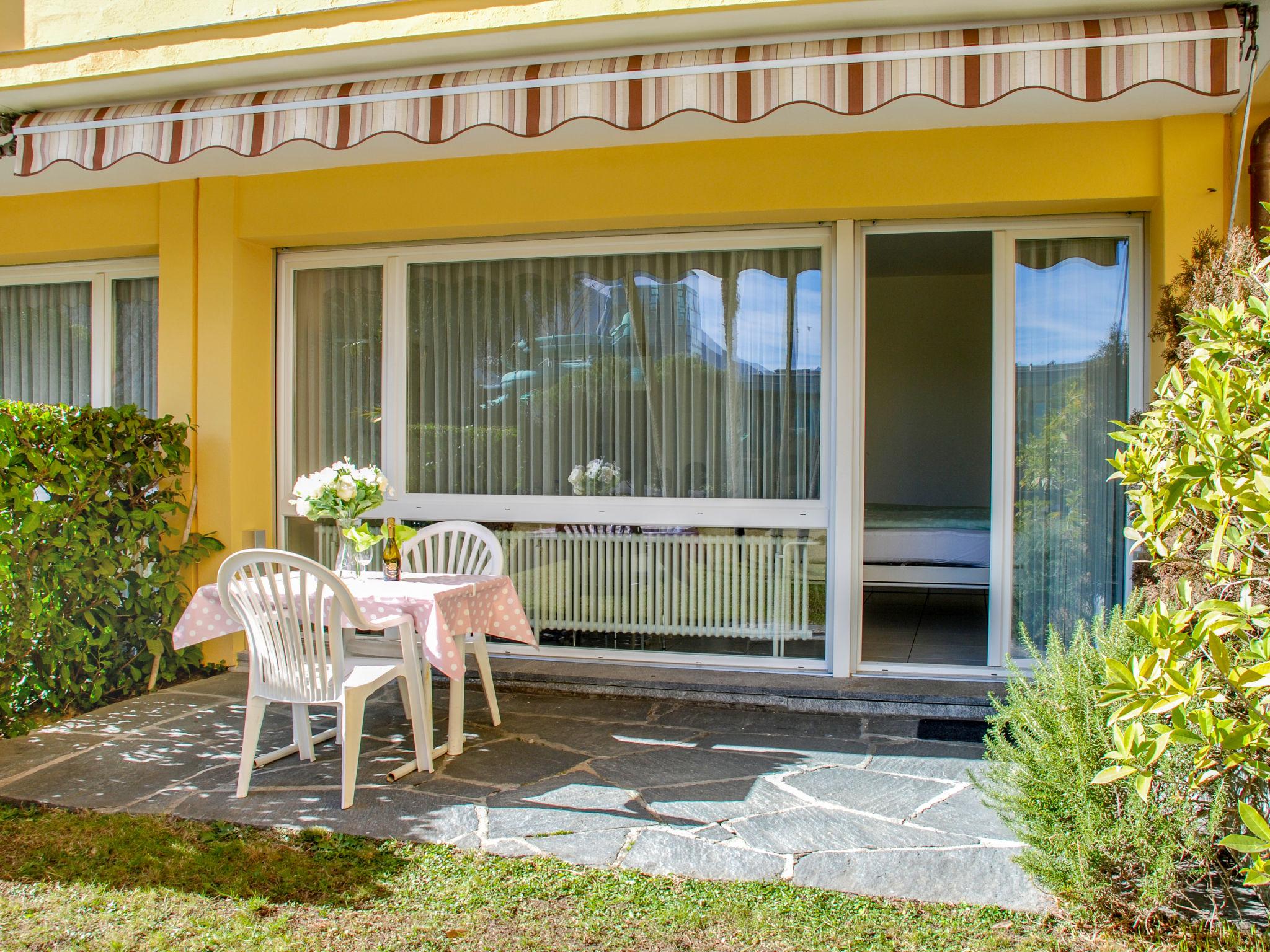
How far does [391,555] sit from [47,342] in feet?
15.0

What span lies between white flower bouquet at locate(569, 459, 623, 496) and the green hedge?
8.30 feet

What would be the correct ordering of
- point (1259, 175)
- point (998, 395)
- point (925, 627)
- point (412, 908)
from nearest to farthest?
point (412, 908)
point (1259, 175)
point (998, 395)
point (925, 627)

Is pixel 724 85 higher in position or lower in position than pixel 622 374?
higher

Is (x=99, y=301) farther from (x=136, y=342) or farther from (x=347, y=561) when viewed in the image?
(x=347, y=561)

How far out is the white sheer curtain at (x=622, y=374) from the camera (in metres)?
6.36

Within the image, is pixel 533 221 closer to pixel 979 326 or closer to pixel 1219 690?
pixel 1219 690

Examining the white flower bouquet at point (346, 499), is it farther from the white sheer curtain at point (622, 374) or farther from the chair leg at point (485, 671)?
the white sheer curtain at point (622, 374)

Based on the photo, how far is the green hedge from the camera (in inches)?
205

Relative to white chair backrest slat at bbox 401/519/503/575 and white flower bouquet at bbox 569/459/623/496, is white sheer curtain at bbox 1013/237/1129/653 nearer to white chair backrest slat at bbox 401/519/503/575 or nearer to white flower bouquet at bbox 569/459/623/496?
white flower bouquet at bbox 569/459/623/496

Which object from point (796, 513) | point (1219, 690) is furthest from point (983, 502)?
point (1219, 690)

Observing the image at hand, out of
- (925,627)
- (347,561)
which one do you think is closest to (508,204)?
(347,561)

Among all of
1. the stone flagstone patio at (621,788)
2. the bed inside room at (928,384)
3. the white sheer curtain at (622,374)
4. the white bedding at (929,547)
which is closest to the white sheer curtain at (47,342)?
the white sheer curtain at (622,374)

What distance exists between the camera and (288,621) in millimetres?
4137

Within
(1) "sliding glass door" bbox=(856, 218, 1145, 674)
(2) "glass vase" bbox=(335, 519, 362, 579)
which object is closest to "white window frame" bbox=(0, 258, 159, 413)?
(2) "glass vase" bbox=(335, 519, 362, 579)
